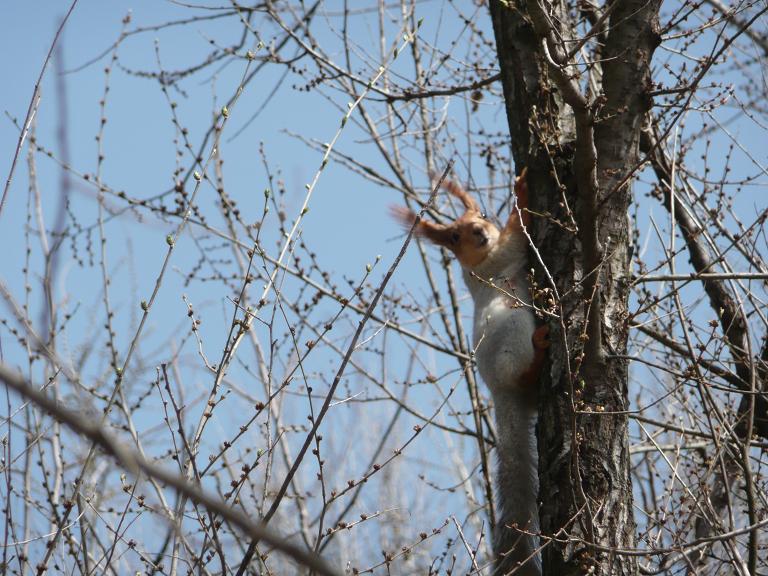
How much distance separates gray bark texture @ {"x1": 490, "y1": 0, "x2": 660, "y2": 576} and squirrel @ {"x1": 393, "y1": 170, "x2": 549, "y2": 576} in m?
0.09

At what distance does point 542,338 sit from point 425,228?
4.91 feet

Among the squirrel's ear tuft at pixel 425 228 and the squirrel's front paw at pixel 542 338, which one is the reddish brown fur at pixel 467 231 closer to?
the squirrel's ear tuft at pixel 425 228

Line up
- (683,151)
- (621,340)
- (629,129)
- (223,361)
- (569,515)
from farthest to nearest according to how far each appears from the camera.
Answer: (683,151) < (629,129) < (621,340) < (569,515) < (223,361)

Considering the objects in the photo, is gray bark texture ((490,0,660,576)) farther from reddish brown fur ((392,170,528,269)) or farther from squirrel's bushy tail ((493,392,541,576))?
reddish brown fur ((392,170,528,269))

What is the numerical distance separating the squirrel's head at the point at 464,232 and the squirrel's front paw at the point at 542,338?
0.96 meters

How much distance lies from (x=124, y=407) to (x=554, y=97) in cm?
267

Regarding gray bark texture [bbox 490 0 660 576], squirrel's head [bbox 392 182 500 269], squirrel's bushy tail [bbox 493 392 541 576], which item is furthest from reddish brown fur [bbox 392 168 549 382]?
squirrel's bushy tail [bbox 493 392 541 576]

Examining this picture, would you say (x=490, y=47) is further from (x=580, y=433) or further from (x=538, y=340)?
(x=580, y=433)

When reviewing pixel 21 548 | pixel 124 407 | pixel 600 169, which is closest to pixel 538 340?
pixel 600 169

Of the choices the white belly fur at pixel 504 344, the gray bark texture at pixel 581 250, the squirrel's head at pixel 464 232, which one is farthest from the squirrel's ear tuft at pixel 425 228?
the gray bark texture at pixel 581 250

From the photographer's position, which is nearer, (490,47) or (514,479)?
(514,479)

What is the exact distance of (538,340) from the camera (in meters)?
4.45

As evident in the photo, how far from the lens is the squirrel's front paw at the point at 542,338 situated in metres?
4.43

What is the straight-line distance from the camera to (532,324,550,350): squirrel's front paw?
4.43 meters
